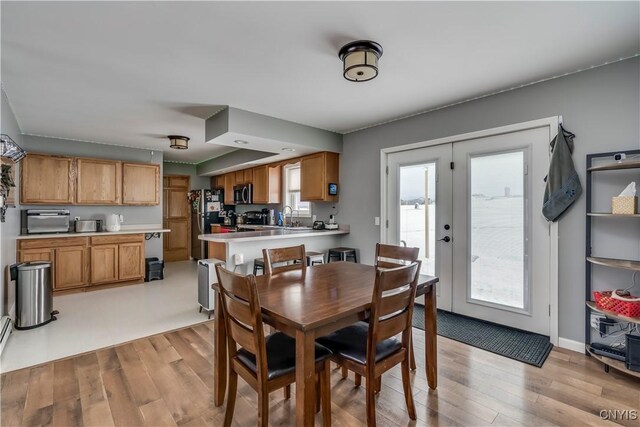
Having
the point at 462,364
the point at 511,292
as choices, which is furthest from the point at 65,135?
the point at 511,292

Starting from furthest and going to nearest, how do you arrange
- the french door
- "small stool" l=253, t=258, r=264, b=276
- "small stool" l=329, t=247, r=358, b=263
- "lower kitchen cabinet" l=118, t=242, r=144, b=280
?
"lower kitchen cabinet" l=118, t=242, r=144, b=280 < "small stool" l=329, t=247, r=358, b=263 < "small stool" l=253, t=258, r=264, b=276 < the french door

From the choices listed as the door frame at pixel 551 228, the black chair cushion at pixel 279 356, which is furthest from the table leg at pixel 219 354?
the door frame at pixel 551 228

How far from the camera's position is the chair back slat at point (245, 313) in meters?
1.47

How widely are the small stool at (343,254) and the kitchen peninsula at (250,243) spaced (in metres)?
0.18

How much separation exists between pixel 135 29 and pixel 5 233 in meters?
2.79

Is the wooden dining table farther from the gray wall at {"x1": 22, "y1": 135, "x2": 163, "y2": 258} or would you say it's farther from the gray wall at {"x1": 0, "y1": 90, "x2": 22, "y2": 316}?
the gray wall at {"x1": 22, "y1": 135, "x2": 163, "y2": 258}

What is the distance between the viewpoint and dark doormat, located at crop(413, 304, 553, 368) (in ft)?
8.66

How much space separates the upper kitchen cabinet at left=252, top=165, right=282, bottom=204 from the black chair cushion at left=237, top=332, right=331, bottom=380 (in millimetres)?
4313

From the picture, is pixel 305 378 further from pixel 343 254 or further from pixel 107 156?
pixel 107 156

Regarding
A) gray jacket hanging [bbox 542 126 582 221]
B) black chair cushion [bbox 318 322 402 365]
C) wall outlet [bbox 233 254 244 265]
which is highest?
gray jacket hanging [bbox 542 126 582 221]

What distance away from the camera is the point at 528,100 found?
297cm

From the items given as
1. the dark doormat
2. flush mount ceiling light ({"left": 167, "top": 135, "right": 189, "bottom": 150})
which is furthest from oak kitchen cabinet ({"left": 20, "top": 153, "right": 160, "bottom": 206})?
the dark doormat

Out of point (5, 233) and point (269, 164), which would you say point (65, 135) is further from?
point (269, 164)

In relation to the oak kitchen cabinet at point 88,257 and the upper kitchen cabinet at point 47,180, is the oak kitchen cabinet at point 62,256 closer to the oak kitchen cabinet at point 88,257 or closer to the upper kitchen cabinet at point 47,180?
the oak kitchen cabinet at point 88,257
